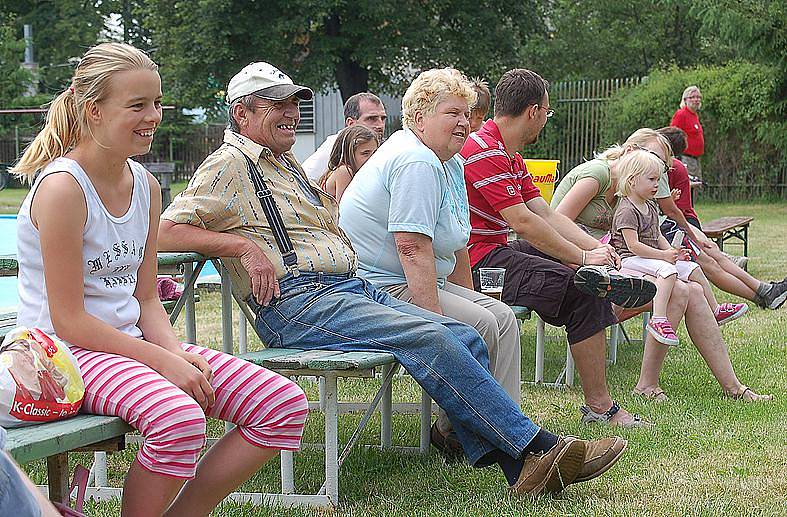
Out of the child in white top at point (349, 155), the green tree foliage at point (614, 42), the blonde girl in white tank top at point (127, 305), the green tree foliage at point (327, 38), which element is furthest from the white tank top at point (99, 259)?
the green tree foliage at point (614, 42)

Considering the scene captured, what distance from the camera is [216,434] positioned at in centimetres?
455

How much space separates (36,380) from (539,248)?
294cm

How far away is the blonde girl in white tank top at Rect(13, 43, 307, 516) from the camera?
8.51ft

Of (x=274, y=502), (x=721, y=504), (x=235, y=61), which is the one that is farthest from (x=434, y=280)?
(x=235, y=61)

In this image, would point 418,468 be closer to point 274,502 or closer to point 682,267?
point 274,502

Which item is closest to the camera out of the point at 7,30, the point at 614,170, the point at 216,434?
the point at 216,434

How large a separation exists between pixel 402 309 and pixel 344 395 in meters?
1.60

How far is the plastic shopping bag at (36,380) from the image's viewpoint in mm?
2375

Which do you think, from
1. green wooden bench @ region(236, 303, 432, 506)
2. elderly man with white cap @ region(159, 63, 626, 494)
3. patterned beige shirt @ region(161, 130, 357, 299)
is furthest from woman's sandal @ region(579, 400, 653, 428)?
patterned beige shirt @ region(161, 130, 357, 299)

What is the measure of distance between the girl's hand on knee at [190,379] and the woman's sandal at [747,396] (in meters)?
3.21

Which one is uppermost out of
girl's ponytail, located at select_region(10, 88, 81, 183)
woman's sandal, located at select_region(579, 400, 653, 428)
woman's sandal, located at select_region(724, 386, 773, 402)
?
girl's ponytail, located at select_region(10, 88, 81, 183)

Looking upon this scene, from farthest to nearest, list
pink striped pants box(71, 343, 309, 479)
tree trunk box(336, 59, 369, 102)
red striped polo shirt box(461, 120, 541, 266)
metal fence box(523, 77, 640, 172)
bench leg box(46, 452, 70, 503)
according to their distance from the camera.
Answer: tree trunk box(336, 59, 369, 102)
metal fence box(523, 77, 640, 172)
red striped polo shirt box(461, 120, 541, 266)
bench leg box(46, 452, 70, 503)
pink striped pants box(71, 343, 309, 479)

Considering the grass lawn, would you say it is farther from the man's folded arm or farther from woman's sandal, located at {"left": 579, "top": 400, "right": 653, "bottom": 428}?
the man's folded arm

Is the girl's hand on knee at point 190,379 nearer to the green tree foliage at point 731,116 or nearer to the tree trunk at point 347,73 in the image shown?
the green tree foliage at point 731,116
